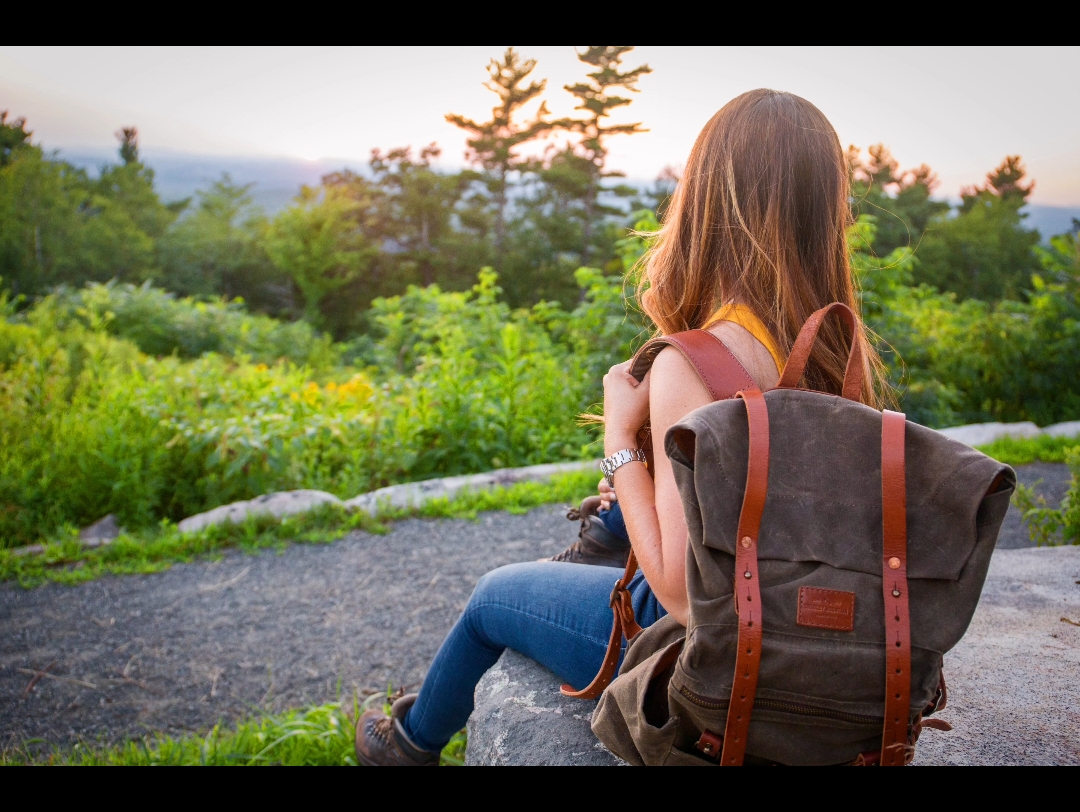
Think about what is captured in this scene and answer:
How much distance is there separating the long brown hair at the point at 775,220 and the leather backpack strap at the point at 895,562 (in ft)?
1.07

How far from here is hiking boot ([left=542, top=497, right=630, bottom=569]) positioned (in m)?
2.05

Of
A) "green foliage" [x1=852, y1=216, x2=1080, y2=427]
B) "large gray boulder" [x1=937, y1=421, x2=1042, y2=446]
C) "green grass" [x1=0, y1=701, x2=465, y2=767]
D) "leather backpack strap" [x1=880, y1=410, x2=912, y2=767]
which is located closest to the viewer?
"leather backpack strap" [x1=880, y1=410, x2=912, y2=767]

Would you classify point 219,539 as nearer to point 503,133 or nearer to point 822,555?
point 822,555

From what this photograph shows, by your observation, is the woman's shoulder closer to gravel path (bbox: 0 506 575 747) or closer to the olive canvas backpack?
the olive canvas backpack

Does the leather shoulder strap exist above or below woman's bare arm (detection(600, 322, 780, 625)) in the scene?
above

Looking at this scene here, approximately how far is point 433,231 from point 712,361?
20.5m

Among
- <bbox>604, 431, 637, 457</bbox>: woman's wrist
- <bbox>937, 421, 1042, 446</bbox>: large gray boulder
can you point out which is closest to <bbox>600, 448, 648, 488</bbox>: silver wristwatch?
<bbox>604, 431, 637, 457</bbox>: woman's wrist

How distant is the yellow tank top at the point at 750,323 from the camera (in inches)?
51.3

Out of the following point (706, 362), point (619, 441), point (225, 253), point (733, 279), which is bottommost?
point (619, 441)

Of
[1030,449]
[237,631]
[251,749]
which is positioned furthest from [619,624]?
[1030,449]

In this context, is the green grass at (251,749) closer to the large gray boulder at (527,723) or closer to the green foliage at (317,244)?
the large gray boulder at (527,723)

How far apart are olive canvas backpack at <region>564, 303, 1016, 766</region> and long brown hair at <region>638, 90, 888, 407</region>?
1.03 feet

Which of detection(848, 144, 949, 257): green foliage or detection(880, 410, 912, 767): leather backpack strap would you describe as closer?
detection(880, 410, 912, 767): leather backpack strap

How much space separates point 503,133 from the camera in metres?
18.6
